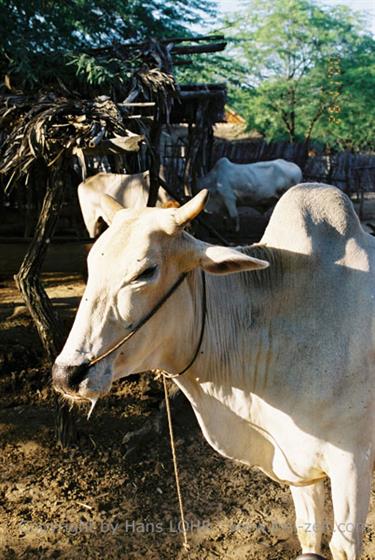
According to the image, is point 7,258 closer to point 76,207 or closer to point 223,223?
point 76,207

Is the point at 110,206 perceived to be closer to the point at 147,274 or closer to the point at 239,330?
the point at 147,274

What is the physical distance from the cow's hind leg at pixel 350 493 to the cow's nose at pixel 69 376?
3.36ft

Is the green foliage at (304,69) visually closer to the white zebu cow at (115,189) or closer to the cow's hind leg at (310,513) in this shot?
the white zebu cow at (115,189)

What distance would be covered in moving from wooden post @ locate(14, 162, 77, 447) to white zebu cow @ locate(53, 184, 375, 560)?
1.91 meters

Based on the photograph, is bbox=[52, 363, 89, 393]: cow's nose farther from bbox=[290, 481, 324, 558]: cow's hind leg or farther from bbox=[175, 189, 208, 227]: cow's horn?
bbox=[290, 481, 324, 558]: cow's hind leg

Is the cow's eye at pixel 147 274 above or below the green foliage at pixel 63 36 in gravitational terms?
below

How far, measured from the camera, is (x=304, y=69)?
68.5 feet

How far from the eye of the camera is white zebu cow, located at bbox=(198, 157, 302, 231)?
12188 mm

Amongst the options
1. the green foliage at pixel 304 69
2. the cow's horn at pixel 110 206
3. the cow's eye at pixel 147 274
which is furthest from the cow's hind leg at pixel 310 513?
the green foliage at pixel 304 69

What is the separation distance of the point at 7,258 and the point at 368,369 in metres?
7.74

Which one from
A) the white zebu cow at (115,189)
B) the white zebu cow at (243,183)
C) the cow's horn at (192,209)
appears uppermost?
the cow's horn at (192,209)

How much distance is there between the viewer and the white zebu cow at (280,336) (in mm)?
2061

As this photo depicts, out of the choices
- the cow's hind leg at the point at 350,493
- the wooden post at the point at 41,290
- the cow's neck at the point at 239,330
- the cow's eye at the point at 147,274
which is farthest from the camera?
the wooden post at the point at 41,290

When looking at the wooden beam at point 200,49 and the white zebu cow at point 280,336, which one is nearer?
the white zebu cow at point 280,336
